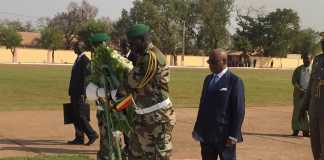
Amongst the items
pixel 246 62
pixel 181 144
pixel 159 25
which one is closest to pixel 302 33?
pixel 246 62

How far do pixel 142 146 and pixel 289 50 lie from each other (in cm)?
10965

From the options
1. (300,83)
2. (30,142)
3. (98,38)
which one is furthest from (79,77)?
(300,83)

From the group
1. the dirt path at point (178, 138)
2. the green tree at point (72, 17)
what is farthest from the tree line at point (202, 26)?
the dirt path at point (178, 138)

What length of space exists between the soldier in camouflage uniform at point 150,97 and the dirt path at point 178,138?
3218mm

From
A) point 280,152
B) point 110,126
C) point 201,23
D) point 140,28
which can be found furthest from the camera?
point 201,23

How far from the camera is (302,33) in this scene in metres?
113

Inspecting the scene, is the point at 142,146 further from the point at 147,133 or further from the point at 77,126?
the point at 77,126

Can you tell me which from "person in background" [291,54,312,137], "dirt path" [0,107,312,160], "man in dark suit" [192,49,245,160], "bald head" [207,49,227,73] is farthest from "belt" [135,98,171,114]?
"person in background" [291,54,312,137]

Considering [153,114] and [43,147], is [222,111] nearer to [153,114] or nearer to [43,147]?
[153,114]

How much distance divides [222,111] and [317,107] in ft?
3.95

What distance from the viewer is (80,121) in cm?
1030

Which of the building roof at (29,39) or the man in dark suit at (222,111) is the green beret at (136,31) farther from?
the building roof at (29,39)

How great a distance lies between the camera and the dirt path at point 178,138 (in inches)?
378

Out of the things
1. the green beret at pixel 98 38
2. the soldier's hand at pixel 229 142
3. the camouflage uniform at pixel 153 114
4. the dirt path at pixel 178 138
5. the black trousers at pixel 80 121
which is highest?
the green beret at pixel 98 38
